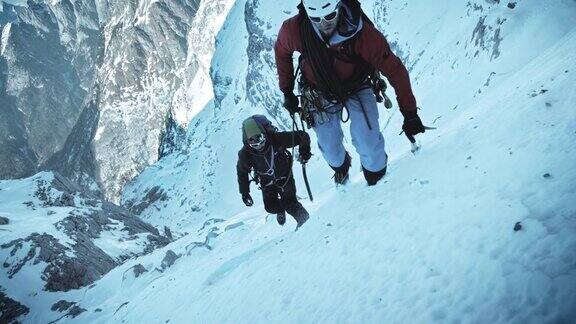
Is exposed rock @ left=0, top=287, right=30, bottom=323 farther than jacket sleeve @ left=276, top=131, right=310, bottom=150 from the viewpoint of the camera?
Yes

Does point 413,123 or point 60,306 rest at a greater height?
point 413,123

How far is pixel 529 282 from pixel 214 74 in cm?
13398

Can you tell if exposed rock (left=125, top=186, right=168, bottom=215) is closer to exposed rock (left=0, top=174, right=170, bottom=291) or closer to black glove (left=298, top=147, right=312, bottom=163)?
exposed rock (left=0, top=174, right=170, bottom=291)

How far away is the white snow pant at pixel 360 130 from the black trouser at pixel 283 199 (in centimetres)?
219

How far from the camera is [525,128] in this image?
4.64m

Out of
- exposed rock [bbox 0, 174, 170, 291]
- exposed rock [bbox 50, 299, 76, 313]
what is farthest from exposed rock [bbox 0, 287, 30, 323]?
exposed rock [bbox 50, 299, 76, 313]

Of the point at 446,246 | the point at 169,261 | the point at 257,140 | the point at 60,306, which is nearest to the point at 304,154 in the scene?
the point at 257,140

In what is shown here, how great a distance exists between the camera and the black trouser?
28.7ft

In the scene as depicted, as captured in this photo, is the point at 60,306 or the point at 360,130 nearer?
the point at 360,130

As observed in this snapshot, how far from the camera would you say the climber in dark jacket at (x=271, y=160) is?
7883mm

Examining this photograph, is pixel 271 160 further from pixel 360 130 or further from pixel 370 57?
pixel 370 57

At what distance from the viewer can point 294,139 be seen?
26.9 feet

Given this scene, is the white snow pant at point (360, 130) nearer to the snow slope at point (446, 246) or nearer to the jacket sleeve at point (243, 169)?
the snow slope at point (446, 246)

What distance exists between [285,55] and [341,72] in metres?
0.88
